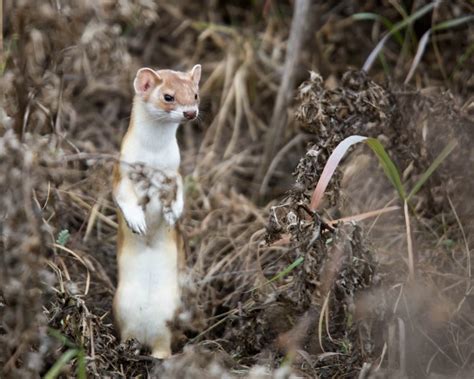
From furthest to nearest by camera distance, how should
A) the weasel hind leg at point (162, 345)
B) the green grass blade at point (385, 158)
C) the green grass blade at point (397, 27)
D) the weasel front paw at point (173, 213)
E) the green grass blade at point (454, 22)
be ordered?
the green grass blade at point (454, 22) → the green grass blade at point (397, 27) → the weasel hind leg at point (162, 345) → the weasel front paw at point (173, 213) → the green grass blade at point (385, 158)

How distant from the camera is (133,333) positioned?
3.56m

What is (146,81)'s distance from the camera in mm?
3473

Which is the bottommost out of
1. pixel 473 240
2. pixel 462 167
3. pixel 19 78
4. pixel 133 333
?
pixel 133 333

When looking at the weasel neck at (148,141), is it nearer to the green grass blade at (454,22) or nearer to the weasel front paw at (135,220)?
the weasel front paw at (135,220)

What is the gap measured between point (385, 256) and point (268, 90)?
5.83 feet

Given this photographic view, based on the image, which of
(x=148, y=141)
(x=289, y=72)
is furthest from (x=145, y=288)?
(x=289, y=72)

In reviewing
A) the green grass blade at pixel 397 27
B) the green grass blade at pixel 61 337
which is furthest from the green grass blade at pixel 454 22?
the green grass blade at pixel 61 337

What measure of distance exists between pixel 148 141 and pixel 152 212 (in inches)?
11.3

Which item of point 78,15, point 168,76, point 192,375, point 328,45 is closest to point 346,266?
point 192,375

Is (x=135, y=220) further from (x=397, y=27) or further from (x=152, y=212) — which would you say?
(x=397, y=27)

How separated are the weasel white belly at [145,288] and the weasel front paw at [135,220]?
0.11m

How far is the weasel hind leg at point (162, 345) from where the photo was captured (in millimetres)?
3590

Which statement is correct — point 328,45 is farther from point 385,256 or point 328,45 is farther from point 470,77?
point 385,256

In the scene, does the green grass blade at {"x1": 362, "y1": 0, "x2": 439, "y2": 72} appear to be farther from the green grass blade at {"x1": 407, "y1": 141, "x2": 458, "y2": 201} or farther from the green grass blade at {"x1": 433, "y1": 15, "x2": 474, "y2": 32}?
the green grass blade at {"x1": 407, "y1": 141, "x2": 458, "y2": 201}
